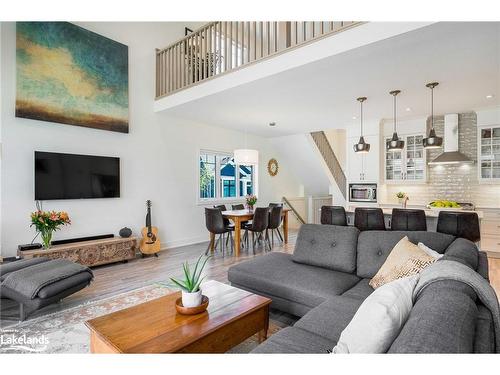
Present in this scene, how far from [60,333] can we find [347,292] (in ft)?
7.90

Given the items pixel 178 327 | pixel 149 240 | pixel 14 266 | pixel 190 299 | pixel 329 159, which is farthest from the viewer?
pixel 329 159

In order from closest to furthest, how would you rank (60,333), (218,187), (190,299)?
(190,299) < (60,333) < (218,187)

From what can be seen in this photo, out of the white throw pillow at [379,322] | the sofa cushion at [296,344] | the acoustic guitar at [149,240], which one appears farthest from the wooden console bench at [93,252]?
the white throw pillow at [379,322]

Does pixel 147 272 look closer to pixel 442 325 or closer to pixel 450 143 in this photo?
pixel 442 325

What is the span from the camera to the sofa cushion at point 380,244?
2.40 m

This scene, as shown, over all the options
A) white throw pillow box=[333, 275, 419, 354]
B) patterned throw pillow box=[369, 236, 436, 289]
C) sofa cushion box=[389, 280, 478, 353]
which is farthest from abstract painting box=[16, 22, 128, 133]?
sofa cushion box=[389, 280, 478, 353]

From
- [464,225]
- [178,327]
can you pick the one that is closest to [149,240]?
[178,327]

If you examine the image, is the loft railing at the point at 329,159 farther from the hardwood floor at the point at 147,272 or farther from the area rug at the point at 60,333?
the area rug at the point at 60,333

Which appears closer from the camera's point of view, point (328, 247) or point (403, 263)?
point (403, 263)

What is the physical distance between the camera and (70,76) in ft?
13.9

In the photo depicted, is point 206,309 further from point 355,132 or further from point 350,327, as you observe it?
point 355,132

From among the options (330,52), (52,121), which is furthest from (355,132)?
(52,121)

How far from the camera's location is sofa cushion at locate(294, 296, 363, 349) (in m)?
1.55

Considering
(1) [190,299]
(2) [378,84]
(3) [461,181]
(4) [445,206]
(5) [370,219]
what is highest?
(2) [378,84]
